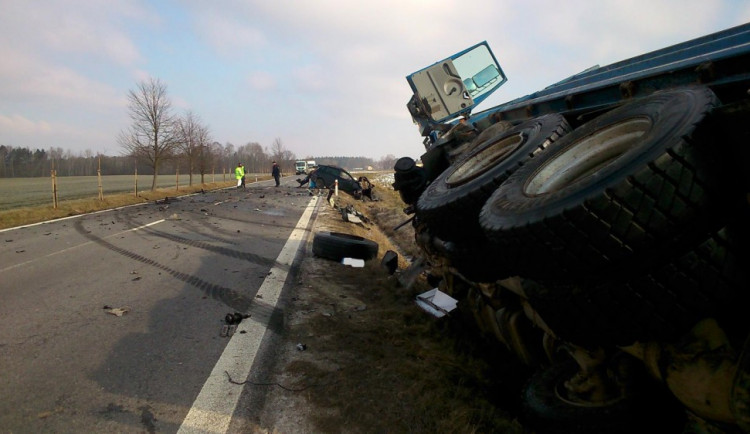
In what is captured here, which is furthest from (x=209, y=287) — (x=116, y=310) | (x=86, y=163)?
(x=86, y=163)

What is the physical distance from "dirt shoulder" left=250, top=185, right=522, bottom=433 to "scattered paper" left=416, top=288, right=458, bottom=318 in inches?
2.9

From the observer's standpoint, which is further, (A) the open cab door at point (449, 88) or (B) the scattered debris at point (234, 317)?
(A) the open cab door at point (449, 88)

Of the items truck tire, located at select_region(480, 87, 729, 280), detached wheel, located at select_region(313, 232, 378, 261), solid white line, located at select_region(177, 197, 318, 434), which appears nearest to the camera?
truck tire, located at select_region(480, 87, 729, 280)

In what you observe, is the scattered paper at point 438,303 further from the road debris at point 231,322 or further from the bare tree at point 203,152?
the bare tree at point 203,152

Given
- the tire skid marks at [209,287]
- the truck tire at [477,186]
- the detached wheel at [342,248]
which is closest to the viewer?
the truck tire at [477,186]

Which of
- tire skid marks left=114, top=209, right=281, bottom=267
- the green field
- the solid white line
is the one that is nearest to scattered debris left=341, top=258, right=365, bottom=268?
tire skid marks left=114, top=209, right=281, bottom=267

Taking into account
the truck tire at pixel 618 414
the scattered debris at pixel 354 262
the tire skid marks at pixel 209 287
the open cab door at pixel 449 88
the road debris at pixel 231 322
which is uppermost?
the open cab door at pixel 449 88

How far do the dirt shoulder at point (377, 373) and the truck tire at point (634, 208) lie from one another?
117 cm

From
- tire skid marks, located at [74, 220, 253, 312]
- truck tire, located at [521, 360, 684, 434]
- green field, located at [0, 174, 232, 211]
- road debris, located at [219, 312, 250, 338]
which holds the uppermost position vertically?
truck tire, located at [521, 360, 684, 434]

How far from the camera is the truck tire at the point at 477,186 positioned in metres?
2.86

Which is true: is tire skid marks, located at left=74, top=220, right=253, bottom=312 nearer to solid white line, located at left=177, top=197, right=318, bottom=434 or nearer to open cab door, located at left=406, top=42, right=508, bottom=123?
solid white line, located at left=177, top=197, right=318, bottom=434

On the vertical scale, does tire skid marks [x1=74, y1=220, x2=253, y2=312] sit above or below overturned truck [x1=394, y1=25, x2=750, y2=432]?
below

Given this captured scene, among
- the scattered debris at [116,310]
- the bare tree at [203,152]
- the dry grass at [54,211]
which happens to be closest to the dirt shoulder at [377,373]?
the scattered debris at [116,310]

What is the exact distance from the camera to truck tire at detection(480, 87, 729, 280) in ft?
5.38
